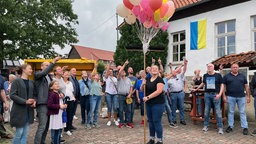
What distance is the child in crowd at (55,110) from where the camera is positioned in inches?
211

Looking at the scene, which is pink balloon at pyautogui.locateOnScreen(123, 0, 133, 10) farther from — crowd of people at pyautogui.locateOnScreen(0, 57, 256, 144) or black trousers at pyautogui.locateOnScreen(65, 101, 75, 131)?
black trousers at pyautogui.locateOnScreen(65, 101, 75, 131)

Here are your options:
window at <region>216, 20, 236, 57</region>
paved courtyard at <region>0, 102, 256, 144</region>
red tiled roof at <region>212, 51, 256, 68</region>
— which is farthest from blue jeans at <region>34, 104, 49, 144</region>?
window at <region>216, 20, 236, 57</region>

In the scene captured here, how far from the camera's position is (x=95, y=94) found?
7.74 m

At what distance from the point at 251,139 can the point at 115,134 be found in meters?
→ 3.45

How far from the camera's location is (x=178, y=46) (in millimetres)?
15633

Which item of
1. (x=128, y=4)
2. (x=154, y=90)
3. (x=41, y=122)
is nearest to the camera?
(x=41, y=122)

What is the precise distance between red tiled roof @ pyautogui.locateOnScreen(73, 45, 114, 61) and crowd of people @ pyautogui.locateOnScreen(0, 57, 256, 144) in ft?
186

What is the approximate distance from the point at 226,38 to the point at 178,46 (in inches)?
125

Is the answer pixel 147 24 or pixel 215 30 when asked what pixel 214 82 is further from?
pixel 215 30

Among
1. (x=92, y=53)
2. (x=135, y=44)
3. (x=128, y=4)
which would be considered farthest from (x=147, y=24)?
(x=92, y=53)

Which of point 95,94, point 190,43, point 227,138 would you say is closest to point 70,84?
point 95,94

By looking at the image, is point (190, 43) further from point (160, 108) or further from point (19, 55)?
point (19, 55)

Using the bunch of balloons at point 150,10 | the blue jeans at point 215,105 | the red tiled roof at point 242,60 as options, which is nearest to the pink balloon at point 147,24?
the bunch of balloons at point 150,10

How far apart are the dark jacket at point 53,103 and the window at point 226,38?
33.0ft
